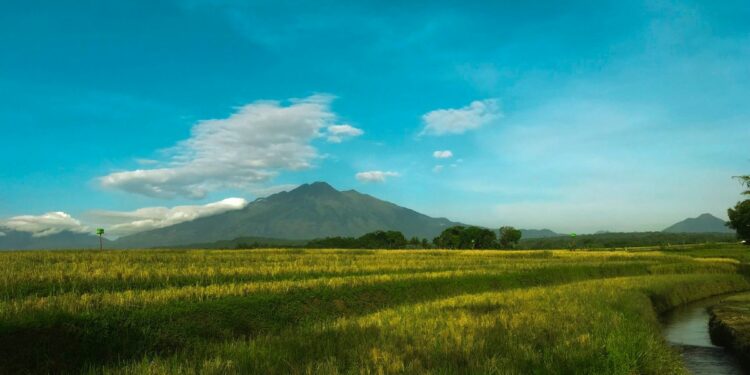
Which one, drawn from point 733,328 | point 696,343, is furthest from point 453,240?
point 733,328

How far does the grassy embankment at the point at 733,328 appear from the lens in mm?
15791

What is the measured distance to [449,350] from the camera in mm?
10125

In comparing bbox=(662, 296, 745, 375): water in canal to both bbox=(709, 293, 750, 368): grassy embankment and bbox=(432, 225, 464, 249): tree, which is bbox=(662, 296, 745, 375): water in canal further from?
bbox=(432, 225, 464, 249): tree

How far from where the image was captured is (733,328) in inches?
692

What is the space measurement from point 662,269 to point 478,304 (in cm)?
3126

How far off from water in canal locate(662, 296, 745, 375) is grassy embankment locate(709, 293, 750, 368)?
0.31 meters

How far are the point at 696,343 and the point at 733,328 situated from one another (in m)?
1.36

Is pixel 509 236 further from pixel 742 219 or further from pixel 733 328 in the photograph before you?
pixel 733 328

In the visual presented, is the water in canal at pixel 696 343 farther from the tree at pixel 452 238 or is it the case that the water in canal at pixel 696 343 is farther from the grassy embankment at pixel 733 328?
the tree at pixel 452 238

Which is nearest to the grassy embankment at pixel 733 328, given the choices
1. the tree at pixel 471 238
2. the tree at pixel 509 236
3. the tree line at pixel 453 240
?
the tree line at pixel 453 240

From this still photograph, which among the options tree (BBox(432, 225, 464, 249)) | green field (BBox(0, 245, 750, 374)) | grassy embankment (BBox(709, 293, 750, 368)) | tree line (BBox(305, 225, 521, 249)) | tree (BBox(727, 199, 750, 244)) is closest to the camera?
green field (BBox(0, 245, 750, 374))

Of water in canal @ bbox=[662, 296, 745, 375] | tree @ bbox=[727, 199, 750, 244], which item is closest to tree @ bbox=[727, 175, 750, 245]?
tree @ bbox=[727, 199, 750, 244]

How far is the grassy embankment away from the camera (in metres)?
15.8

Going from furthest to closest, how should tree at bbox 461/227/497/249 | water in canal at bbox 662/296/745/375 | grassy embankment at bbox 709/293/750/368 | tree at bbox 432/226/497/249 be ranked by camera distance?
tree at bbox 432/226/497/249, tree at bbox 461/227/497/249, grassy embankment at bbox 709/293/750/368, water in canal at bbox 662/296/745/375
